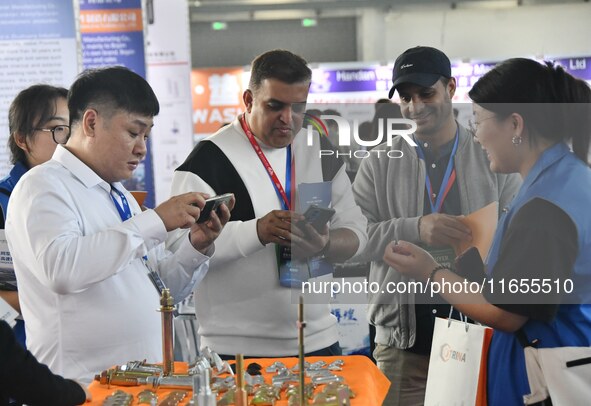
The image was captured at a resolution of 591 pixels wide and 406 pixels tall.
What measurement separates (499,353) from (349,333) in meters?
1.25

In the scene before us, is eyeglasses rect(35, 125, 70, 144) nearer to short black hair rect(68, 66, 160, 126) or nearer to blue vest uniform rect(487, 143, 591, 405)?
short black hair rect(68, 66, 160, 126)

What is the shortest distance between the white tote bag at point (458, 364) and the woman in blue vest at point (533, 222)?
3cm

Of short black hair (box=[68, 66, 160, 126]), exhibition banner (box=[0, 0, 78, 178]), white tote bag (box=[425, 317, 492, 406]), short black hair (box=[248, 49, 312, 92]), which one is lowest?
white tote bag (box=[425, 317, 492, 406])

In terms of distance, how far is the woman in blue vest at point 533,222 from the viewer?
1957mm

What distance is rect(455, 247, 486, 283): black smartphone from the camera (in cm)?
210

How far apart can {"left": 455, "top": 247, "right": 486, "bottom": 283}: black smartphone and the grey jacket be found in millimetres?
114

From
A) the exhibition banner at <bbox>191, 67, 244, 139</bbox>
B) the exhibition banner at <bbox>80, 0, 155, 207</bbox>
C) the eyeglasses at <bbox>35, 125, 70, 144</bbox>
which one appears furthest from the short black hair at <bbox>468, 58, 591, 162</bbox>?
the exhibition banner at <bbox>191, 67, 244, 139</bbox>

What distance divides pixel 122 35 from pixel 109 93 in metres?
3.29

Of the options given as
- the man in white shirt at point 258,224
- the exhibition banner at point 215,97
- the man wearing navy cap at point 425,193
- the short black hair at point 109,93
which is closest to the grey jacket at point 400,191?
the man wearing navy cap at point 425,193

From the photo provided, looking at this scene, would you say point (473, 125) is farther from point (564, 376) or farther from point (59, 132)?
point (59, 132)

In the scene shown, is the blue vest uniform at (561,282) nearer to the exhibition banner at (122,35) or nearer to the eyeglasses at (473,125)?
the eyeglasses at (473,125)

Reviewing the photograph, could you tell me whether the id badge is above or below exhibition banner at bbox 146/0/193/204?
below

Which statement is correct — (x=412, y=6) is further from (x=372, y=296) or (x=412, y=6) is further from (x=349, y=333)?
(x=372, y=296)

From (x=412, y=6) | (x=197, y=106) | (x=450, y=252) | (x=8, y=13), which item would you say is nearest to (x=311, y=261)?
(x=450, y=252)
